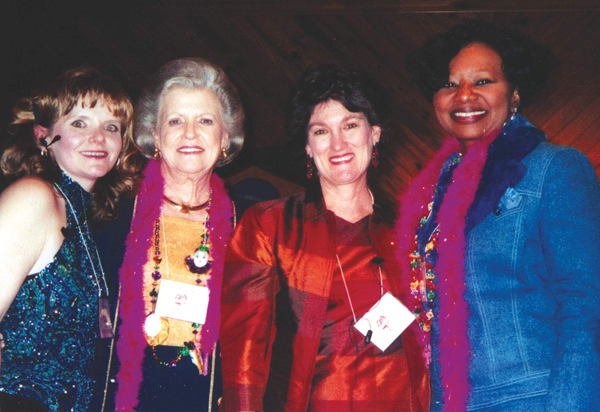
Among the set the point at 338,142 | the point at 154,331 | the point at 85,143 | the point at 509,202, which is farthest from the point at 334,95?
the point at 154,331

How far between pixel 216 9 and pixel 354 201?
7.45ft

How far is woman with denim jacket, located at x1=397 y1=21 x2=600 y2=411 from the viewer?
1237 mm

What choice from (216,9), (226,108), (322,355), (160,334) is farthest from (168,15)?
(322,355)

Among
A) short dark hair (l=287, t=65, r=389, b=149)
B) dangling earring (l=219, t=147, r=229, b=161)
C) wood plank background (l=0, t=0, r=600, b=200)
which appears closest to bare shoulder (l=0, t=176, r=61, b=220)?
dangling earring (l=219, t=147, r=229, b=161)

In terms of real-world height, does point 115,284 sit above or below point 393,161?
below

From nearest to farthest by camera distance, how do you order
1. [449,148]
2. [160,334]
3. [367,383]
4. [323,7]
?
1. [367,383]
2. [160,334]
3. [449,148]
4. [323,7]

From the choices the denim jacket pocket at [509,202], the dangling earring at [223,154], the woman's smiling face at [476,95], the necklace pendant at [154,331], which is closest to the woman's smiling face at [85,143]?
the dangling earring at [223,154]

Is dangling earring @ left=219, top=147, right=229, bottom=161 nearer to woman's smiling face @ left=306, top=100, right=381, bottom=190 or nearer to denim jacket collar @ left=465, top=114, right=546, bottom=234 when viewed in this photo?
woman's smiling face @ left=306, top=100, right=381, bottom=190

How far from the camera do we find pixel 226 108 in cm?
219

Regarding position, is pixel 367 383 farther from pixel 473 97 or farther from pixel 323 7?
pixel 323 7

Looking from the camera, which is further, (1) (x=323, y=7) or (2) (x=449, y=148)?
(1) (x=323, y=7)

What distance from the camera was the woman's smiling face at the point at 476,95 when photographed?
168 centimetres

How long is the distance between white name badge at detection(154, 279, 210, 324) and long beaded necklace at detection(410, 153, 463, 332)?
2.41 feet

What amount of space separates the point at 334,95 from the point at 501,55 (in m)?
0.60
